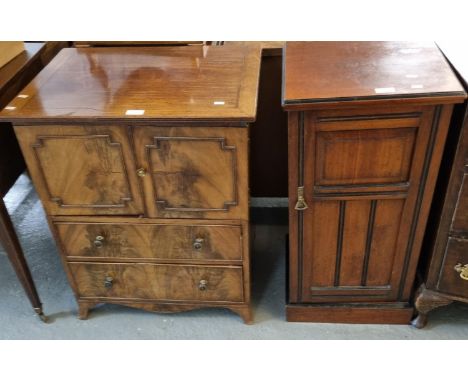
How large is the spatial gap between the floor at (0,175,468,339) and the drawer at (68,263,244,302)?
0.34 feet

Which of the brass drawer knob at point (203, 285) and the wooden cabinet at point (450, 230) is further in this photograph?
the brass drawer knob at point (203, 285)

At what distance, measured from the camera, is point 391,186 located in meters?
1.16

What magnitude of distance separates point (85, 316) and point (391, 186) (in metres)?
0.97

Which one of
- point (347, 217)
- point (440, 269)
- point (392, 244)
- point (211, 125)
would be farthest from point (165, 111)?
point (440, 269)

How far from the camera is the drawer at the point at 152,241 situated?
1.26m

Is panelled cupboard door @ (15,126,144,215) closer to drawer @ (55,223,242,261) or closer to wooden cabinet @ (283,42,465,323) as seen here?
drawer @ (55,223,242,261)

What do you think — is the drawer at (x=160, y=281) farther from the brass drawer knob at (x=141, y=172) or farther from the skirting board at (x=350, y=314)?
the brass drawer knob at (x=141, y=172)

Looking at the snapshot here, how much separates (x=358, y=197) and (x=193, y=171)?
400mm

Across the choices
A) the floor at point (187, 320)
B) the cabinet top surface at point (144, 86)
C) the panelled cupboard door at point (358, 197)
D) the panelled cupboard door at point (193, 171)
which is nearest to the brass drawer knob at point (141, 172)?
the panelled cupboard door at point (193, 171)

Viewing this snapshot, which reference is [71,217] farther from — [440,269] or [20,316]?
[440,269]

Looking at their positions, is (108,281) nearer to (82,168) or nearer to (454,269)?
(82,168)

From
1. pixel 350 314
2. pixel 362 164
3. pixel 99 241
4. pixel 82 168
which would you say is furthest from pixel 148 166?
pixel 350 314

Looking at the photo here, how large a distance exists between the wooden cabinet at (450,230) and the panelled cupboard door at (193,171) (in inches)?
18.6

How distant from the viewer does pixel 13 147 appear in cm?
136
